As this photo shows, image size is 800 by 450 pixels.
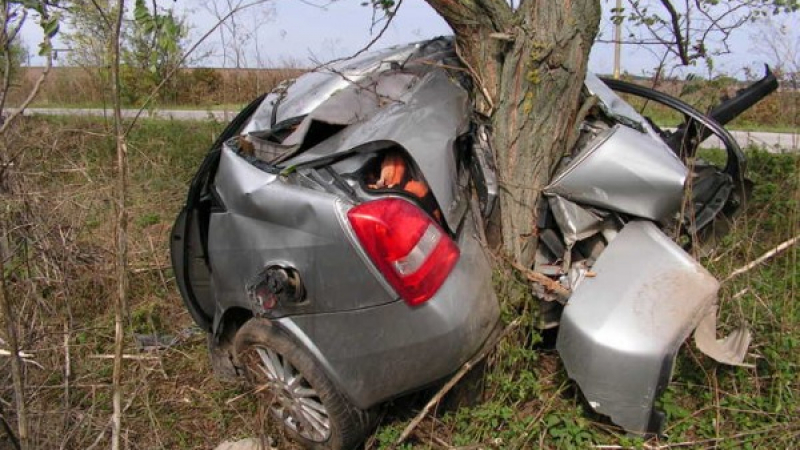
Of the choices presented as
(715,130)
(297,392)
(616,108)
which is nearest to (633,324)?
(616,108)

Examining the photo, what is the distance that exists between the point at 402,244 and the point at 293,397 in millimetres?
987

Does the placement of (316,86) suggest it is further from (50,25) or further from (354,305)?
(50,25)

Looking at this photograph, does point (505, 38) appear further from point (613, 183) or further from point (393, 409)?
point (393, 409)

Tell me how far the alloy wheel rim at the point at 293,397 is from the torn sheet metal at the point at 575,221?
1250mm

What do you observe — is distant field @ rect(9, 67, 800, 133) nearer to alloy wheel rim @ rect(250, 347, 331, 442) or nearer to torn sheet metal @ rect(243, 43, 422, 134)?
torn sheet metal @ rect(243, 43, 422, 134)

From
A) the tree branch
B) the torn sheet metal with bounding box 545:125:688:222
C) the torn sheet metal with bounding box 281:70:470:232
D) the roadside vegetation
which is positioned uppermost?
the tree branch

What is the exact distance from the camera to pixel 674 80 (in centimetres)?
407

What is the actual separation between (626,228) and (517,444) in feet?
3.19

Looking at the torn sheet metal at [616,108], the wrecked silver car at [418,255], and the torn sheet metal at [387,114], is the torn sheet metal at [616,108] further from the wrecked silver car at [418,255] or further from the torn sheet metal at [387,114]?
the torn sheet metal at [387,114]

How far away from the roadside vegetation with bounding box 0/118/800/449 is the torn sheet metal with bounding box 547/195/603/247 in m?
0.30

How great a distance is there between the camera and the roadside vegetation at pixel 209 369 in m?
2.68

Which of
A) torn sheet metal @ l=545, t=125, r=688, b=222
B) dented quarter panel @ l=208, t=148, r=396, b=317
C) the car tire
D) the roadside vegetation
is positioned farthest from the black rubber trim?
the car tire

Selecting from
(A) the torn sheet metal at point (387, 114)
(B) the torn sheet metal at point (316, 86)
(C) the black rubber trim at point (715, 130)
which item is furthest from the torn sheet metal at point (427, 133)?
(C) the black rubber trim at point (715, 130)

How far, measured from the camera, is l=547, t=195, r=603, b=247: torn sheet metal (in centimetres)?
271
